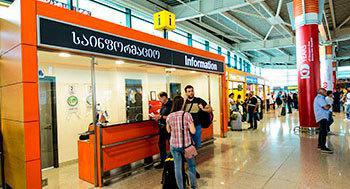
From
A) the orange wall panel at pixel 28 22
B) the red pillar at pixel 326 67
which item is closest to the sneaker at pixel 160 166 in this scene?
the orange wall panel at pixel 28 22

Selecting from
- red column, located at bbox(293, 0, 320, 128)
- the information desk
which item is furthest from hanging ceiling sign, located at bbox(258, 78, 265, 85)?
the information desk

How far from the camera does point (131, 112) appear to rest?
5801 millimetres

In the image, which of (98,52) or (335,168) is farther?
(335,168)

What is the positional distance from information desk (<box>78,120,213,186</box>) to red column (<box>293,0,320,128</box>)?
548cm

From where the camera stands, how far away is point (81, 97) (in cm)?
545

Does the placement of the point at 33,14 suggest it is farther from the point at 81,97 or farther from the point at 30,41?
the point at 81,97

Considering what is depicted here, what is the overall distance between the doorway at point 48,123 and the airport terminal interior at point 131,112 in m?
0.02

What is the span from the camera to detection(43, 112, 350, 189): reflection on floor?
11.7ft

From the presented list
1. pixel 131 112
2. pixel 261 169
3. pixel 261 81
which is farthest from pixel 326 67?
pixel 131 112

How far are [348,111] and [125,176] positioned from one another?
35.1 feet

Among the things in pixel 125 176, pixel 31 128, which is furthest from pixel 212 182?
pixel 31 128

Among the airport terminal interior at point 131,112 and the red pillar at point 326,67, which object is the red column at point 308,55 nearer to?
the airport terminal interior at point 131,112

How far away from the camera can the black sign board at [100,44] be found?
3.02 meters

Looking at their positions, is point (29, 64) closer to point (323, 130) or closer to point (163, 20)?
point (163, 20)
